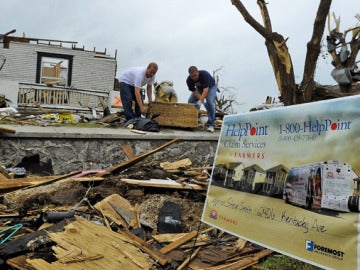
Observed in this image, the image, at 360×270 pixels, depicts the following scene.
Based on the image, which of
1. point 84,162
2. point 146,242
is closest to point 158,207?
point 146,242

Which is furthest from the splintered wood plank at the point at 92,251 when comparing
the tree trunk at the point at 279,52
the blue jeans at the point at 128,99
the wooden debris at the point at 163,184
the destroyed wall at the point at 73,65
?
the destroyed wall at the point at 73,65

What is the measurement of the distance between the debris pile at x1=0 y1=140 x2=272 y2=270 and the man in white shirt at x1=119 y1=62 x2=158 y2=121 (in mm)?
3217

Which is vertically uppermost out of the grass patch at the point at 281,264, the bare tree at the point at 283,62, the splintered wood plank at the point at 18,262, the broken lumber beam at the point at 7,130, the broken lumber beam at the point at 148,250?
the bare tree at the point at 283,62

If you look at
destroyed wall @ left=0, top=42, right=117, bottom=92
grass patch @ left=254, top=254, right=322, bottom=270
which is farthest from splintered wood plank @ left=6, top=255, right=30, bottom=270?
destroyed wall @ left=0, top=42, right=117, bottom=92

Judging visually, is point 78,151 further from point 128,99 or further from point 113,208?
point 113,208

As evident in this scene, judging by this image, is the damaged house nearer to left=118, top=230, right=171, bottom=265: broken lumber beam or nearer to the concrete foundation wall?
the concrete foundation wall

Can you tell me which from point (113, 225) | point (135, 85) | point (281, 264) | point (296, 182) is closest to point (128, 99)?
point (135, 85)

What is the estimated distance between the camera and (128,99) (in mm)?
10148

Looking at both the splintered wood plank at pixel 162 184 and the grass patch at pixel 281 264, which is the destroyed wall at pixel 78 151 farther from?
the grass patch at pixel 281 264

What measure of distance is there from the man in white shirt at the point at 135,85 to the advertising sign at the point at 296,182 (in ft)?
19.9

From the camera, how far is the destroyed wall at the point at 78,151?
797cm

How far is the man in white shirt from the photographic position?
9758 mm

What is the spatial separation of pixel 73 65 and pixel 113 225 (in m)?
19.8

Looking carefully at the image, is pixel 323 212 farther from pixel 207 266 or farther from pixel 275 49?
pixel 275 49
